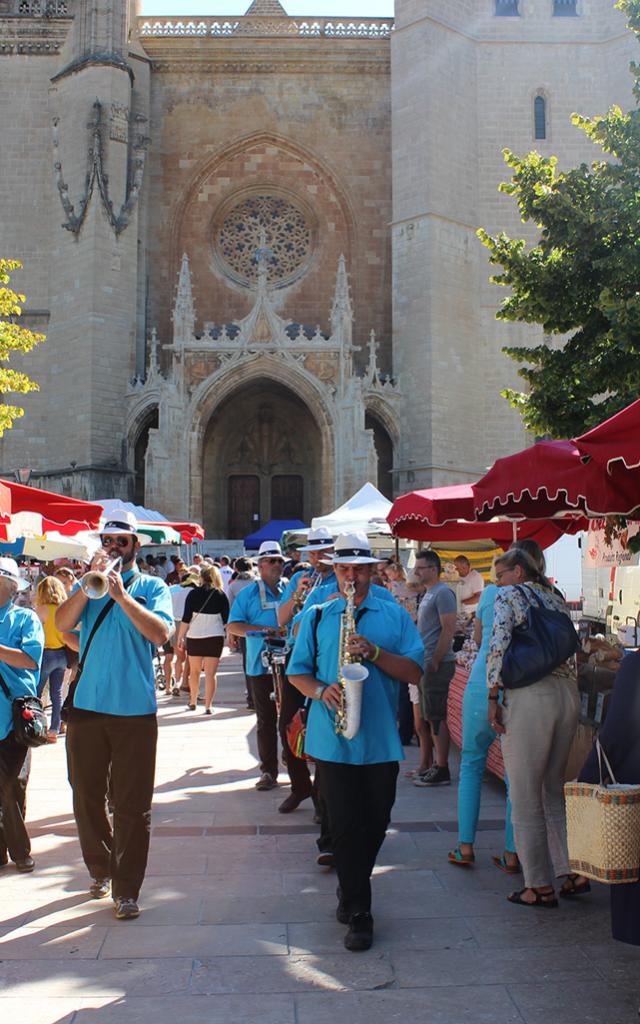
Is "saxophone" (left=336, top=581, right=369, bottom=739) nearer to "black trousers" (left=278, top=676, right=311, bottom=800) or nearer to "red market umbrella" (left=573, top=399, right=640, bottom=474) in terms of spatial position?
"red market umbrella" (left=573, top=399, right=640, bottom=474)

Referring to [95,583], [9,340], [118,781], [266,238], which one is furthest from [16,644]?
[266,238]

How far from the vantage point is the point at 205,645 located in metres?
10.6

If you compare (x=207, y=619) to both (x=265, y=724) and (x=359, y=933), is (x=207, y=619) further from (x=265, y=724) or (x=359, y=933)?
(x=359, y=933)

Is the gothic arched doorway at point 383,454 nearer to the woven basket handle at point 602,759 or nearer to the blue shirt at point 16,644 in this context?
the blue shirt at point 16,644

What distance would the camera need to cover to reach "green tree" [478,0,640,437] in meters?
9.17

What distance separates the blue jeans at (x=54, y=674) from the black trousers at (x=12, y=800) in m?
4.11

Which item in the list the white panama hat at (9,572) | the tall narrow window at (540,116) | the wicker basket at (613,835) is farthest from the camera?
the tall narrow window at (540,116)

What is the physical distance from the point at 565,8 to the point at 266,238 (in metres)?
10.6

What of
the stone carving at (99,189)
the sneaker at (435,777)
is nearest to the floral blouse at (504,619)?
the sneaker at (435,777)

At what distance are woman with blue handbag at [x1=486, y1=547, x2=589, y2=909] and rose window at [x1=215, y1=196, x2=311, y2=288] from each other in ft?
82.2

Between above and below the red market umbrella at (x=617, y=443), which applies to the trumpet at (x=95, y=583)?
below

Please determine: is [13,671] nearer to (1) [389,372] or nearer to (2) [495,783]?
(2) [495,783]

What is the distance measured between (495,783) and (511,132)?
76.0 feet

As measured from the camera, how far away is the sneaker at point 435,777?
720 cm
